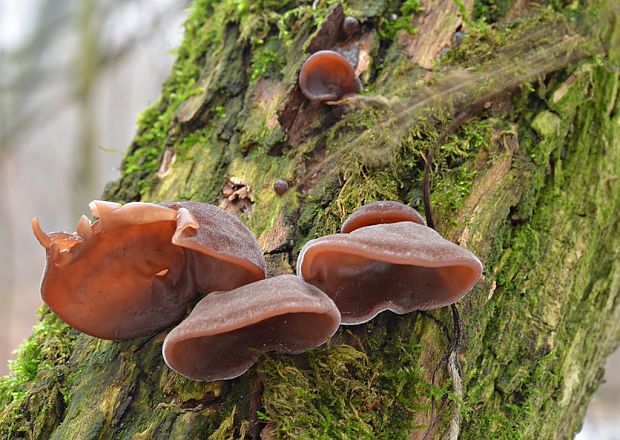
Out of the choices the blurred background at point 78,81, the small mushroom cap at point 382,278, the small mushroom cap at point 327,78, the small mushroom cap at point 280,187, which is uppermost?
the small mushroom cap at point 327,78

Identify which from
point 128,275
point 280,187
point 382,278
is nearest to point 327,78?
point 280,187

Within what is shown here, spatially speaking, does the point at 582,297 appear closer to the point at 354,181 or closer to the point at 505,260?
the point at 505,260

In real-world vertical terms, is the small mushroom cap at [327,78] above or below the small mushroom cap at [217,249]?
above

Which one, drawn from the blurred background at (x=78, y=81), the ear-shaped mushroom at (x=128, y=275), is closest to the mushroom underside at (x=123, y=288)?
the ear-shaped mushroom at (x=128, y=275)

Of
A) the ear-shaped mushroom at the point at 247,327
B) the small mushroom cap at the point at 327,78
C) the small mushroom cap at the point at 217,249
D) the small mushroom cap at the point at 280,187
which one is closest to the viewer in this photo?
the ear-shaped mushroom at the point at 247,327

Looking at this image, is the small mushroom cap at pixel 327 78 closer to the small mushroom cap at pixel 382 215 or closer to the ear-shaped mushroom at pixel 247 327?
the small mushroom cap at pixel 382 215

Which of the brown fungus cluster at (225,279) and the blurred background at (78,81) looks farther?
the blurred background at (78,81)
